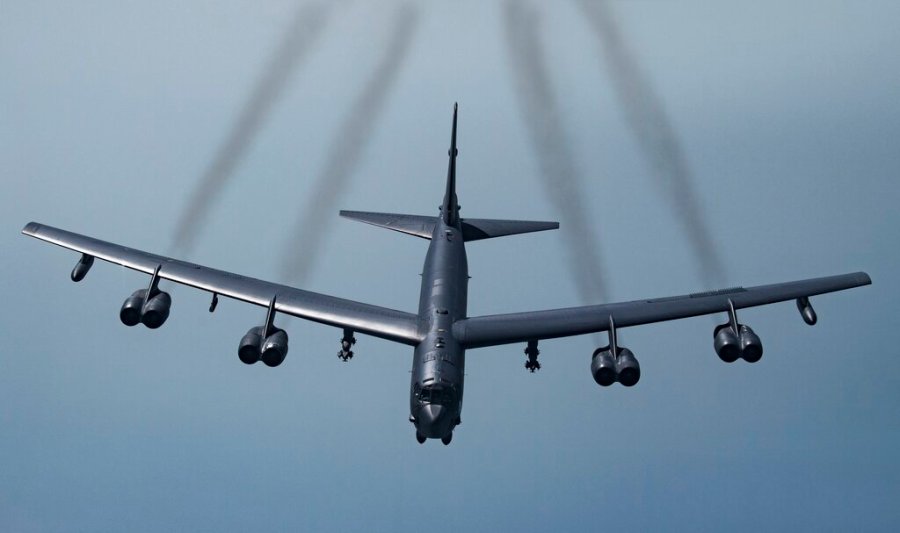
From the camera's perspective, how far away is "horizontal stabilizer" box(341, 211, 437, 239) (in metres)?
81.5

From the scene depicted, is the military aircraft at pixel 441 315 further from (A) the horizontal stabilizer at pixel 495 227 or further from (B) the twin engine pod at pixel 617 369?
(A) the horizontal stabilizer at pixel 495 227

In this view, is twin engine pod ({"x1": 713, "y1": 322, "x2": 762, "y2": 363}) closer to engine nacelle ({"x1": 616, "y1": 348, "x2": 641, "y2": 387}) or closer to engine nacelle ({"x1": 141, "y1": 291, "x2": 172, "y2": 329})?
engine nacelle ({"x1": 616, "y1": 348, "x2": 641, "y2": 387})

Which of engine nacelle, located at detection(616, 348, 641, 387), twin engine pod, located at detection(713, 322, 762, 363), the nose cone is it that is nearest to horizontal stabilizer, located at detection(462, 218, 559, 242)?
engine nacelle, located at detection(616, 348, 641, 387)

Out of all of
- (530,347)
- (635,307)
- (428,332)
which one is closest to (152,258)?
(428,332)

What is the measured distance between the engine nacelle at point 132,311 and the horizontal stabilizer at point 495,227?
2282 centimetres

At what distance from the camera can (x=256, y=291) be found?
75.2 m

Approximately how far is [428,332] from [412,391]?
451cm

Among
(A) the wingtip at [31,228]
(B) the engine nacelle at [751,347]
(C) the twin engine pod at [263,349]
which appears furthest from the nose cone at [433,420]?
(A) the wingtip at [31,228]

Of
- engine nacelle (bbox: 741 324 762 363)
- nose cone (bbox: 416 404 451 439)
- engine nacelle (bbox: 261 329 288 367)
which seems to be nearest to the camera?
nose cone (bbox: 416 404 451 439)

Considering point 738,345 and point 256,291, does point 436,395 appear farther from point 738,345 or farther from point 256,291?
point 738,345

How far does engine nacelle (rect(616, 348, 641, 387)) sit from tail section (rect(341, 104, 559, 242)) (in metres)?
13.9

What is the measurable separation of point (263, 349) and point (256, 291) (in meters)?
4.92

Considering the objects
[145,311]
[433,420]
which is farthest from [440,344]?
[145,311]

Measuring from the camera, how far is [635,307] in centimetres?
7425
